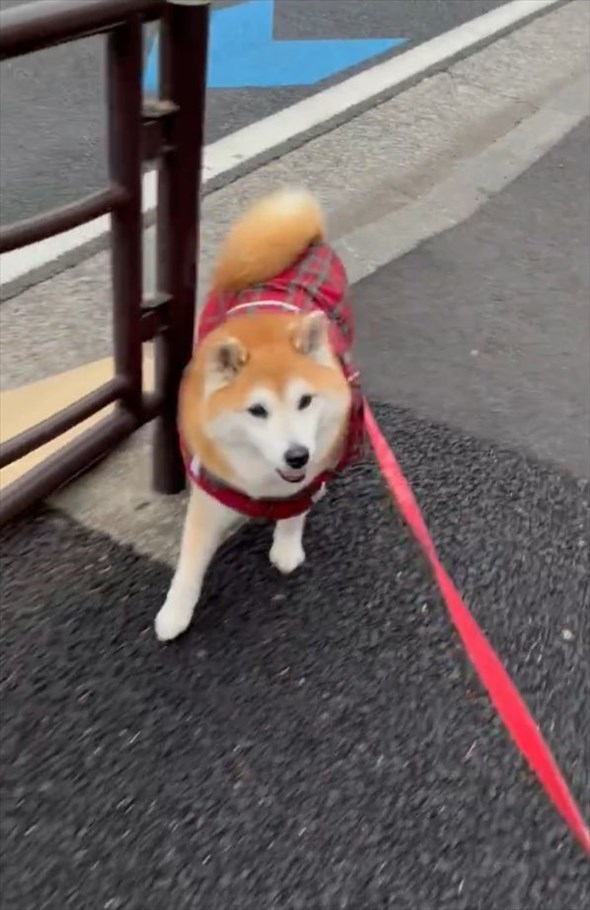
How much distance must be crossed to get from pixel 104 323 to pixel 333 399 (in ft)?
4.46

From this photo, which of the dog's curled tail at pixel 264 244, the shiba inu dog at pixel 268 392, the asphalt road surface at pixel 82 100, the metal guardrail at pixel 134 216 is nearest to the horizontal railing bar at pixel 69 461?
the metal guardrail at pixel 134 216

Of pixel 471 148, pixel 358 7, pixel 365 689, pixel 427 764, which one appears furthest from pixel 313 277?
pixel 358 7

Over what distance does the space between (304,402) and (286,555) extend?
23.0 inches

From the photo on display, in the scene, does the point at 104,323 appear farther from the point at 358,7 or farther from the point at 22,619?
the point at 358,7

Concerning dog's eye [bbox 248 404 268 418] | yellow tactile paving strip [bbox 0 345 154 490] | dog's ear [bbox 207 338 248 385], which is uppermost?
dog's ear [bbox 207 338 248 385]

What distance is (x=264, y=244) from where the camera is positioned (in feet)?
7.45

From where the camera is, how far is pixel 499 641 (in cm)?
239

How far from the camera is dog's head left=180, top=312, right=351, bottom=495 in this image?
194 centimetres

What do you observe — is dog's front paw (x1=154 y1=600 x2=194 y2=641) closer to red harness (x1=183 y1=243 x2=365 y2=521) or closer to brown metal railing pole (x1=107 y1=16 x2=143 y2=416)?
red harness (x1=183 y1=243 x2=365 y2=521)

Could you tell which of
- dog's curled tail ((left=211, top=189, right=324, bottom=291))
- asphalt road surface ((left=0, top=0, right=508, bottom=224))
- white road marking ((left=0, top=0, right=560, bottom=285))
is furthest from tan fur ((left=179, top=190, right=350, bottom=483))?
asphalt road surface ((left=0, top=0, right=508, bottom=224))

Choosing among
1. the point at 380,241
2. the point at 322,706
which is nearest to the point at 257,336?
the point at 322,706

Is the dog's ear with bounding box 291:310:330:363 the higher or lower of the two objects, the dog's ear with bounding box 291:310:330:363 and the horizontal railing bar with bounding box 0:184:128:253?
the lower

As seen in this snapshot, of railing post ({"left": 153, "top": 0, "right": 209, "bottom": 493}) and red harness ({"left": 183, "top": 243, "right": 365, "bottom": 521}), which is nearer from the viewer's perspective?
railing post ({"left": 153, "top": 0, "right": 209, "bottom": 493})

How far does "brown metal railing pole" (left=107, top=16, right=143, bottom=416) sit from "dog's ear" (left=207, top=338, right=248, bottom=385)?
0.38 m
